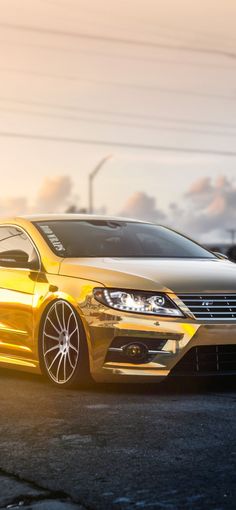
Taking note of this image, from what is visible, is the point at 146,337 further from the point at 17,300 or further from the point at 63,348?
the point at 17,300

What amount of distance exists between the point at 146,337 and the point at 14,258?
1.83m

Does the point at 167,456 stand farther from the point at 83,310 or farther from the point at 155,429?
the point at 83,310

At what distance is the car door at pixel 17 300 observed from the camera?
26.7 feet

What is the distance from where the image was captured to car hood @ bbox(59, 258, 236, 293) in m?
7.42

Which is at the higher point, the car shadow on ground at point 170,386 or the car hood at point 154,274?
the car hood at point 154,274

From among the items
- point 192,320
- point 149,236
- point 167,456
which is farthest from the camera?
point 149,236

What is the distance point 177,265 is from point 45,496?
153 inches

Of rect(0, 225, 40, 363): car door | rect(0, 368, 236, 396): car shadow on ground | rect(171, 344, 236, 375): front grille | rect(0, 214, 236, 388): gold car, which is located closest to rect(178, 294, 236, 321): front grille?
rect(0, 214, 236, 388): gold car

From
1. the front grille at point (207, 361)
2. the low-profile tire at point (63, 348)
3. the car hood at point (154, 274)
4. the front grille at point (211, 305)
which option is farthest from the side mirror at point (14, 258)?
the front grille at point (207, 361)

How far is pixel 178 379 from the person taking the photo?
7.74m

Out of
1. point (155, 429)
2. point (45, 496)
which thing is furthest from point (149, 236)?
point (45, 496)

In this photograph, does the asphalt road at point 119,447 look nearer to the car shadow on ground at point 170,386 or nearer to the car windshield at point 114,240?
the car shadow on ground at point 170,386

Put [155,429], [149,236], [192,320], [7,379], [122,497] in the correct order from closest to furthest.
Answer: [122,497] → [155,429] → [192,320] → [7,379] → [149,236]

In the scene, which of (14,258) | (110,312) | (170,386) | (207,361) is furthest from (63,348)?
(14,258)
